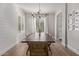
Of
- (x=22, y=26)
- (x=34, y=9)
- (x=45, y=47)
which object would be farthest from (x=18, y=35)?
(x=45, y=47)

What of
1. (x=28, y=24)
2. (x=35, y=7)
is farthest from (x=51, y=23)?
(x=28, y=24)

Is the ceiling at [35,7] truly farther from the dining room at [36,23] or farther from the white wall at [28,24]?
the white wall at [28,24]

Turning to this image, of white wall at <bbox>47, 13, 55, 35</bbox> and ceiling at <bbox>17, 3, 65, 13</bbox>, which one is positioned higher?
ceiling at <bbox>17, 3, 65, 13</bbox>

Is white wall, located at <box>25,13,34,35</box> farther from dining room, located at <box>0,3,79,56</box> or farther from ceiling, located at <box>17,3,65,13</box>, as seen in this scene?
ceiling, located at <box>17,3,65,13</box>

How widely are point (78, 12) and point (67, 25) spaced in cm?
135

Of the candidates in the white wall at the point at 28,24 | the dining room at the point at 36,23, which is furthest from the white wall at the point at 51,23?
the white wall at the point at 28,24

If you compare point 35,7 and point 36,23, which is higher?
point 35,7

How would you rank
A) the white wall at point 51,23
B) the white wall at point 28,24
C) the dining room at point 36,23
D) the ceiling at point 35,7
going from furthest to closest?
the white wall at point 51,23, the ceiling at point 35,7, the white wall at point 28,24, the dining room at point 36,23

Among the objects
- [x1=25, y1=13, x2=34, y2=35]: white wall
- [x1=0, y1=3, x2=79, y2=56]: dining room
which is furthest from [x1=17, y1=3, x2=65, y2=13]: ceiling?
[x1=25, y1=13, x2=34, y2=35]: white wall

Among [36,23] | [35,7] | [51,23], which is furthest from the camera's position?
[51,23]

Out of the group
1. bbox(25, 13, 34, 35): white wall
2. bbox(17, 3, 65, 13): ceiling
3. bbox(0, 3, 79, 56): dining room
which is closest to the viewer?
bbox(0, 3, 79, 56): dining room

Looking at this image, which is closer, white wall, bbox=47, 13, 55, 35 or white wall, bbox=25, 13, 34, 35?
white wall, bbox=25, 13, 34, 35

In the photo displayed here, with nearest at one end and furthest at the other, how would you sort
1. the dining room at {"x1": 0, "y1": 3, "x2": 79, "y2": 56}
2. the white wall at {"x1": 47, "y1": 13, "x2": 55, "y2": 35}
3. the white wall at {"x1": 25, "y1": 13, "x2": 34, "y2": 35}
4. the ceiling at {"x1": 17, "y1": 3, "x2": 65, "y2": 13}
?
the dining room at {"x1": 0, "y1": 3, "x2": 79, "y2": 56}, the white wall at {"x1": 25, "y1": 13, "x2": 34, "y2": 35}, the ceiling at {"x1": 17, "y1": 3, "x2": 65, "y2": 13}, the white wall at {"x1": 47, "y1": 13, "x2": 55, "y2": 35}

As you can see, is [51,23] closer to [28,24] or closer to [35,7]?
[35,7]
